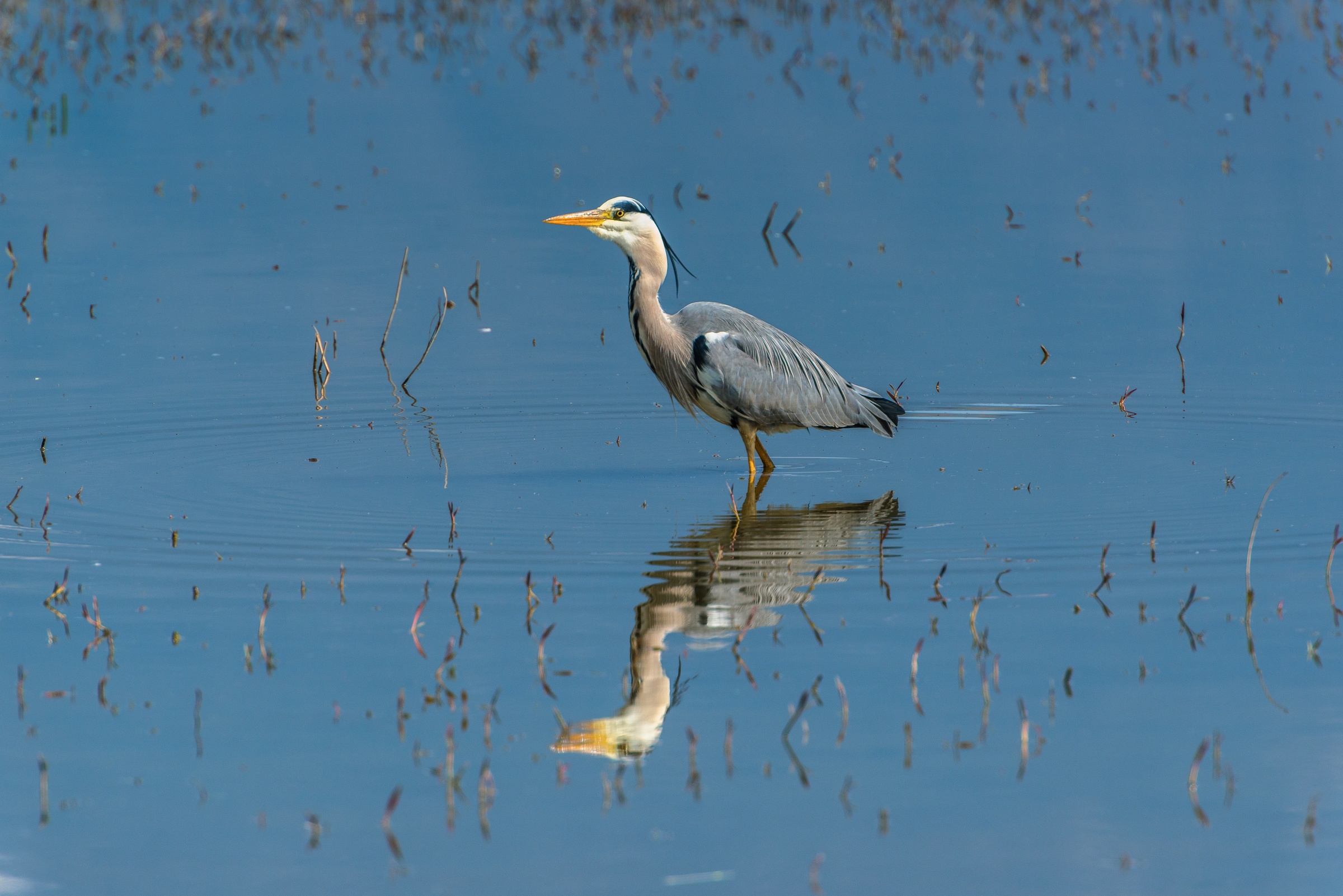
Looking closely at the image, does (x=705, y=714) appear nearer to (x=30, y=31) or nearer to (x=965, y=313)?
(x=965, y=313)

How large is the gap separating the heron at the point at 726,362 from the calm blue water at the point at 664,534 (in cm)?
34

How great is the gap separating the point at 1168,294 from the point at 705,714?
29.5 feet

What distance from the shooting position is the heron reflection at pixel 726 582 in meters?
6.07

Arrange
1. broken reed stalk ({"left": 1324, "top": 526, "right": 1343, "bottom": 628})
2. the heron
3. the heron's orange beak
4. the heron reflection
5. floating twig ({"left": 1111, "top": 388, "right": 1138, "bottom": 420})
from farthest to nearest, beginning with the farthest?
floating twig ({"left": 1111, "top": 388, "right": 1138, "bottom": 420}), the heron, the heron's orange beak, broken reed stalk ({"left": 1324, "top": 526, "right": 1343, "bottom": 628}), the heron reflection

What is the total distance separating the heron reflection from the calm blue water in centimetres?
3

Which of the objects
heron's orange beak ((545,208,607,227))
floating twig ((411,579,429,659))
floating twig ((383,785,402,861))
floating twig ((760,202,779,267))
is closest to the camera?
floating twig ((383,785,402,861))

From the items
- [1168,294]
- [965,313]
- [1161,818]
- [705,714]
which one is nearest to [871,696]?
[705,714]

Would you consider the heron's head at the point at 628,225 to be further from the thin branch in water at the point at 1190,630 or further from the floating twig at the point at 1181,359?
the thin branch in water at the point at 1190,630

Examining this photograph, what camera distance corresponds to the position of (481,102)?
23.2 meters

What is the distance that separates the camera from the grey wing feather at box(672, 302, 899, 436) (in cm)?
993

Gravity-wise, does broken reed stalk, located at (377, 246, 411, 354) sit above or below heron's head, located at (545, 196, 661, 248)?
below

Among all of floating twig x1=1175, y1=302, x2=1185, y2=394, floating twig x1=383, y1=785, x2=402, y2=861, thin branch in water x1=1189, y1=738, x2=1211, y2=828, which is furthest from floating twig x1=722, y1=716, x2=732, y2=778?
floating twig x1=1175, y1=302, x2=1185, y2=394

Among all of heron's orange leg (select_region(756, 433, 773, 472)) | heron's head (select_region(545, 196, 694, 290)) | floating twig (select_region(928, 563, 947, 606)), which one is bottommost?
floating twig (select_region(928, 563, 947, 606))

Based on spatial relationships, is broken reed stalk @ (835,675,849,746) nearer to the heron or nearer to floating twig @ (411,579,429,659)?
floating twig @ (411,579,429,659)
